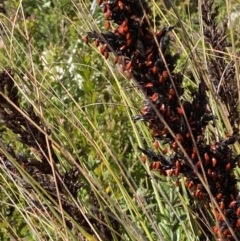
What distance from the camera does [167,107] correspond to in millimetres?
1227

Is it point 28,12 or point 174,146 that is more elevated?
point 174,146

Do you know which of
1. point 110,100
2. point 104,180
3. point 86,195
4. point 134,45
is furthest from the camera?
point 110,100

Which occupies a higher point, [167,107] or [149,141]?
[167,107]

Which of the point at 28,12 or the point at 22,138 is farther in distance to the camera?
the point at 28,12

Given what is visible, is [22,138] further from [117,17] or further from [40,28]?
[40,28]

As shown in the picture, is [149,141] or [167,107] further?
[149,141]

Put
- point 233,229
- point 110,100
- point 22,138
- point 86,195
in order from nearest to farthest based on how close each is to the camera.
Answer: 1. point 233,229
2. point 22,138
3. point 86,195
4. point 110,100

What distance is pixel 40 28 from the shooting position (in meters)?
3.70

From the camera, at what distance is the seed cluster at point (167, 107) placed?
1203 mm

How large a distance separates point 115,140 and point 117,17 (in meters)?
1.24

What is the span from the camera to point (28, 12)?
163 inches

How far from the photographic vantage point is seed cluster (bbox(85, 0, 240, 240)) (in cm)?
120

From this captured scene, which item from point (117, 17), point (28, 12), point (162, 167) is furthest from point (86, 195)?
point (28, 12)

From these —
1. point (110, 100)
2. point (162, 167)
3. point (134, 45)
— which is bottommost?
point (110, 100)
